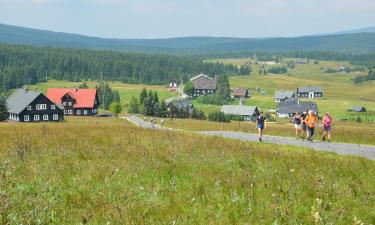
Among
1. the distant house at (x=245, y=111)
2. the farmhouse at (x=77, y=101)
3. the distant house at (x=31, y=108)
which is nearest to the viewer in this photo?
the distant house at (x=31, y=108)

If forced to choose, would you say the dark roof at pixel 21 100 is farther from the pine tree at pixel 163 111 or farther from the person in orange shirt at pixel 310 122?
the person in orange shirt at pixel 310 122

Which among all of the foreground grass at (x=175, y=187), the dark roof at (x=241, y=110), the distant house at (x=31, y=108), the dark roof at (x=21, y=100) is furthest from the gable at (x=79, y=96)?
the foreground grass at (x=175, y=187)

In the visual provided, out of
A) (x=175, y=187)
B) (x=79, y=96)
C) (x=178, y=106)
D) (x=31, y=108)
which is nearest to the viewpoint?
(x=175, y=187)

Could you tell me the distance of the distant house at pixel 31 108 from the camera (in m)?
101

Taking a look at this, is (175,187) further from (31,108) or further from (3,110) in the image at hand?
(31,108)

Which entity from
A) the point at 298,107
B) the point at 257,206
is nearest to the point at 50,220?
the point at 257,206

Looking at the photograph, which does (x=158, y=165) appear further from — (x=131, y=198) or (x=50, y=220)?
(x=50, y=220)

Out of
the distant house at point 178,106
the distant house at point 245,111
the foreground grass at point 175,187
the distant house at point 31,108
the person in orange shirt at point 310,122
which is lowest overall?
the distant house at point 245,111

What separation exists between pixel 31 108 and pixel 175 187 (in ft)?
327

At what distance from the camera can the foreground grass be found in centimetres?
641

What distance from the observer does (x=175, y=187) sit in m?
8.39

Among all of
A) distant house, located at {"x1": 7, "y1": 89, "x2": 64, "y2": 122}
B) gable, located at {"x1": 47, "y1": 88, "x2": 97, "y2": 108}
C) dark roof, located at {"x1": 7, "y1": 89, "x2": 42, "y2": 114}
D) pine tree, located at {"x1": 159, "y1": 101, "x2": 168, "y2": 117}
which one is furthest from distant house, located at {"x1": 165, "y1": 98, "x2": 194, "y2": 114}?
dark roof, located at {"x1": 7, "y1": 89, "x2": 42, "y2": 114}

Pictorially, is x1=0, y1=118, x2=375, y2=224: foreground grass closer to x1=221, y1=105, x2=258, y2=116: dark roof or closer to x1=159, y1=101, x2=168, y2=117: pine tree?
x1=159, y1=101, x2=168, y2=117: pine tree

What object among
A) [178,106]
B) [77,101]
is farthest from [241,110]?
[77,101]
